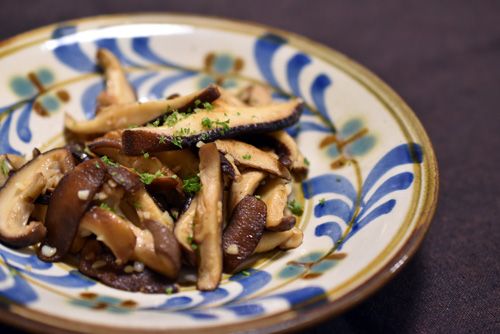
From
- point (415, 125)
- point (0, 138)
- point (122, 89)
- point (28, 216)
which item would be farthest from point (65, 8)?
point (415, 125)

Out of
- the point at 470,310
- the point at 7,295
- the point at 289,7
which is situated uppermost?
the point at 7,295

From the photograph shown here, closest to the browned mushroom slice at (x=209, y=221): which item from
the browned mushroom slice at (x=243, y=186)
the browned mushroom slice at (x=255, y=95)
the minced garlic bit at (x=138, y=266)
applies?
the browned mushroom slice at (x=243, y=186)

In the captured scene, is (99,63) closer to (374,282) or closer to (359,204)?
(359,204)

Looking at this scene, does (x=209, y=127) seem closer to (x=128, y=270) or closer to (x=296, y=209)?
(x=296, y=209)

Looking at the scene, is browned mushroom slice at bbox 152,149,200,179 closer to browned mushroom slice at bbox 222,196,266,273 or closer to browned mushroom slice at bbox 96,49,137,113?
browned mushroom slice at bbox 222,196,266,273

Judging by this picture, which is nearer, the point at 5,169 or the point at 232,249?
the point at 232,249

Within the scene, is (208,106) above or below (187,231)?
above

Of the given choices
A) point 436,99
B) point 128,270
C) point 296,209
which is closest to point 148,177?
point 128,270
